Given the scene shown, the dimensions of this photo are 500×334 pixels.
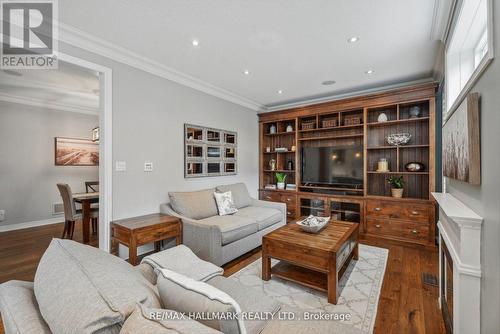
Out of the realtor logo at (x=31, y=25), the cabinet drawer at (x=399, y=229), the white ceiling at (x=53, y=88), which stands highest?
the white ceiling at (x=53, y=88)

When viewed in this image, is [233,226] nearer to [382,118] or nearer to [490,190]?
[490,190]

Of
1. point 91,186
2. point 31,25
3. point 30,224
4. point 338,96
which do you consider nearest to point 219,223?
point 31,25

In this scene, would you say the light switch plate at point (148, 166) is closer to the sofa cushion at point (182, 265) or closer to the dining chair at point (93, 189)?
the dining chair at point (93, 189)

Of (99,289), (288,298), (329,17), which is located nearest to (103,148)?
(99,289)

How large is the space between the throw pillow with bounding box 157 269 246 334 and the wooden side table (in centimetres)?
171

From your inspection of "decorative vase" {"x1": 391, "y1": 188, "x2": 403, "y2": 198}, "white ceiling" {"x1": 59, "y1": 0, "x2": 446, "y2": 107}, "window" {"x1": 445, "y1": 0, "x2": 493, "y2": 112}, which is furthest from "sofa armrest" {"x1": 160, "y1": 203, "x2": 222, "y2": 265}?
"decorative vase" {"x1": 391, "y1": 188, "x2": 403, "y2": 198}

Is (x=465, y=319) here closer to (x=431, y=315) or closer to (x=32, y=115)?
(x=431, y=315)

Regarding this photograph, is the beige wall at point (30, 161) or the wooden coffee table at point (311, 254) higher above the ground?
the beige wall at point (30, 161)

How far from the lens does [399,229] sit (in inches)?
142

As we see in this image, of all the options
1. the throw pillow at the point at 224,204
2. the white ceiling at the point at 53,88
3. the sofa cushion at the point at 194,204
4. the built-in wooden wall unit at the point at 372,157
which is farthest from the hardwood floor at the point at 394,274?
the white ceiling at the point at 53,88

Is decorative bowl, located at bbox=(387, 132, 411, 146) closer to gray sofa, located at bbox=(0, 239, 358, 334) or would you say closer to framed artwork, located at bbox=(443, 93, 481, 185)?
framed artwork, located at bbox=(443, 93, 481, 185)

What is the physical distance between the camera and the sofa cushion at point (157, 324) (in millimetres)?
658

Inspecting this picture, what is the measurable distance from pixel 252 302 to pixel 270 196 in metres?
3.88

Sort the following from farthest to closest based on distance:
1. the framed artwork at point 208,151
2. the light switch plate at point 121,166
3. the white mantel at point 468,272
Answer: the framed artwork at point 208,151
the light switch plate at point 121,166
the white mantel at point 468,272
